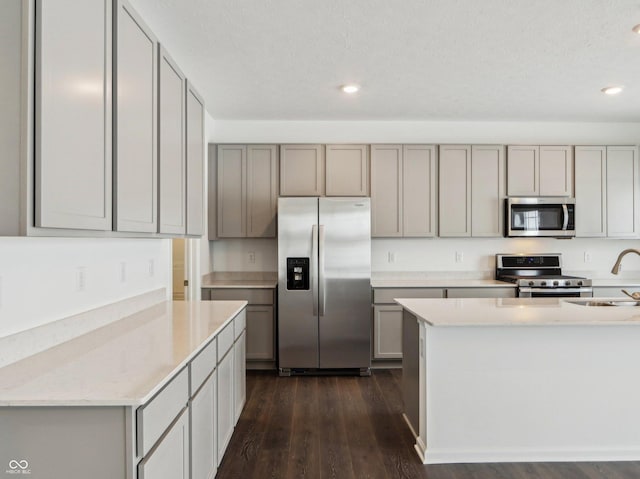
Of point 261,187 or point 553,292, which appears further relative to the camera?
point 261,187

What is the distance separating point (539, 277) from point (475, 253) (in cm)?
70

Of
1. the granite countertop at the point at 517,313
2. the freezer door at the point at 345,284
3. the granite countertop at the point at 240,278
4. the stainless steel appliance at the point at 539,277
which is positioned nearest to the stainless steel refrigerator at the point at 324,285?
the freezer door at the point at 345,284

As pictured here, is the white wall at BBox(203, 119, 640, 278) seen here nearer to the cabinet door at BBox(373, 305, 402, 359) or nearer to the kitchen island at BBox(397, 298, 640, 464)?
the cabinet door at BBox(373, 305, 402, 359)

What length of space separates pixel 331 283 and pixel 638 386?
8.18ft

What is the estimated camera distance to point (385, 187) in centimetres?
475

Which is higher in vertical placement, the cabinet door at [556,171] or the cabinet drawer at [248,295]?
the cabinet door at [556,171]

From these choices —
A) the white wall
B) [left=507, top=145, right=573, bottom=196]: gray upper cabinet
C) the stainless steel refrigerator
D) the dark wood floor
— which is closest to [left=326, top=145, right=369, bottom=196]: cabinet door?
the white wall

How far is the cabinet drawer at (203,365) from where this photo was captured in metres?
1.91

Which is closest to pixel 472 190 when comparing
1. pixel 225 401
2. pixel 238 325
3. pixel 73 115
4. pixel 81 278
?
pixel 238 325

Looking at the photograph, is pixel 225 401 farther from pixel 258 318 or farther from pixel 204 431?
pixel 258 318

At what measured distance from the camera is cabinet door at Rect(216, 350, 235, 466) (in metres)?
2.48

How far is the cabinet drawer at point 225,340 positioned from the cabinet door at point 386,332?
6.54 feet

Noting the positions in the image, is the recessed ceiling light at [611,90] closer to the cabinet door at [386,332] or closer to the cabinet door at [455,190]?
the cabinet door at [455,190]

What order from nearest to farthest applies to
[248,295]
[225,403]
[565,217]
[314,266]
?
[225,403]
[314,266]
[248,295]
[565,217]
